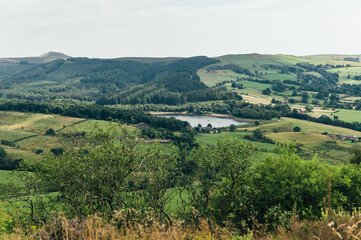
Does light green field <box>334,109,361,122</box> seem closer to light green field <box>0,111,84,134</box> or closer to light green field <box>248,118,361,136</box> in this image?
light green field <box>248,118,361,136</box>

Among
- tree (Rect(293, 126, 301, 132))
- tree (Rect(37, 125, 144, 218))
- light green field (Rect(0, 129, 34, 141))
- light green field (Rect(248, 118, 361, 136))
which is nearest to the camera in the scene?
tree (Rect(37, 125, 144, 218))

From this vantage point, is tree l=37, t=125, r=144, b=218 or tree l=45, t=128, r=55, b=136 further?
tree l=45, t=128, r=55, b=136

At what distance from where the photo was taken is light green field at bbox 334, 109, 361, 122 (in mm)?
164538

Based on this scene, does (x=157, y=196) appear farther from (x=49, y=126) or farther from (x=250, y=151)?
(x=49, y=126)

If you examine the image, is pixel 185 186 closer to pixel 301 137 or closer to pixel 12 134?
pixel 301 137

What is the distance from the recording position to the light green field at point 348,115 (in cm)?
16454

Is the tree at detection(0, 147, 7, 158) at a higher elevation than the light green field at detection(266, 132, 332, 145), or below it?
higher

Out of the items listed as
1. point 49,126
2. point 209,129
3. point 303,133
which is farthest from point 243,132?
point 49,126

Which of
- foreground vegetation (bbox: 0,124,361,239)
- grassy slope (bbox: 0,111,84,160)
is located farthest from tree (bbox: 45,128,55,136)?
foreground vegetation (bbox: 0,124,361,239)

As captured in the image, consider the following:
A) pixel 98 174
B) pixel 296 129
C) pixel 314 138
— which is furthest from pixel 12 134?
pixel 296 129

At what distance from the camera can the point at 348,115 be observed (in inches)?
6983

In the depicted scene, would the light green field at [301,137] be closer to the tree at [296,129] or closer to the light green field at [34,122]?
the tree at [296,129]

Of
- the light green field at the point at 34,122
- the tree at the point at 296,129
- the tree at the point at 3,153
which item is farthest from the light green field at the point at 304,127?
the tree at the point at 3,153

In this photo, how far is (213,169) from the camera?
82.1 ft
